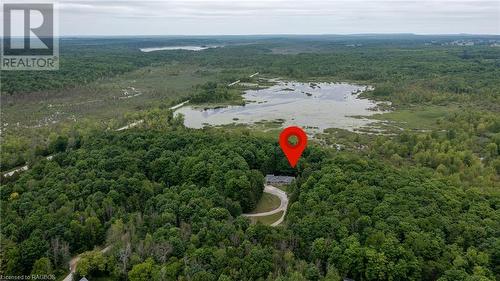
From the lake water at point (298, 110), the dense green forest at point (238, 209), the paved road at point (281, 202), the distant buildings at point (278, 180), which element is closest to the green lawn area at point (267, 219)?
the paved road at point (281, 202)

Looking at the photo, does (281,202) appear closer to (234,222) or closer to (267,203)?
(267,203)

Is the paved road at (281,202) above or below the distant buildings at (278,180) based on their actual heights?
below

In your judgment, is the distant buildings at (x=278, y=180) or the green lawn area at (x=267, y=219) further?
the distant buildings at (x=278, y=180)

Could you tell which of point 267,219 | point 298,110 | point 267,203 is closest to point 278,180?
point 267,203

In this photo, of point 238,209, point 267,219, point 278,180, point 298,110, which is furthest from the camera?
point 298,110

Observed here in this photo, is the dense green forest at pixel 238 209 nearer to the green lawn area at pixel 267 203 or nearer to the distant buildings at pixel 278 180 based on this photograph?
the green lawn area at pixel 267 203

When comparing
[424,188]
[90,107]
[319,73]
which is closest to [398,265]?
[424,188]
